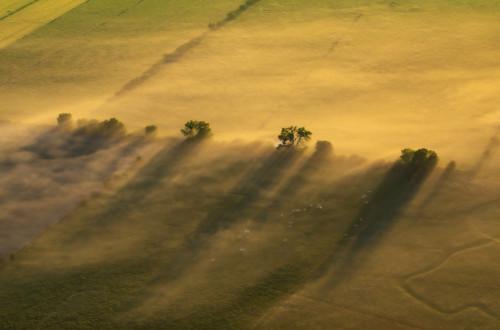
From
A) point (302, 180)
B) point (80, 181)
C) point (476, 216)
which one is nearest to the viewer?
point (476, 216)

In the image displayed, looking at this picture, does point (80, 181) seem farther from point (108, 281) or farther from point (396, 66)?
point (396, 66)

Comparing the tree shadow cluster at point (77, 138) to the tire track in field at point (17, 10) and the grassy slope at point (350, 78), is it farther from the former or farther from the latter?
the tire track in field at point (17, 10)

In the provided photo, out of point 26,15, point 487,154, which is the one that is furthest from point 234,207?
point 26,15

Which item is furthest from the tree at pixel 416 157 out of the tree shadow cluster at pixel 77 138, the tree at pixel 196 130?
the tree shadow cluster at pixel 77 138

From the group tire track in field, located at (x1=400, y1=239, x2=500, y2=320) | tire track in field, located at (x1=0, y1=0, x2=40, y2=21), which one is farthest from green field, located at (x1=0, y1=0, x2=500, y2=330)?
tire track in field, located at (x1=0, y1=0, x2=40, y2=21)

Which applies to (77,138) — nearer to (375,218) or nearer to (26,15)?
(375,218)

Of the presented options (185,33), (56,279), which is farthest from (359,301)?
(185,33)
